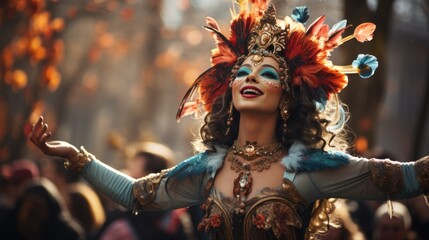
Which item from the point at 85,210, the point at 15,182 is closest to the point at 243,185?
the point at 85,210

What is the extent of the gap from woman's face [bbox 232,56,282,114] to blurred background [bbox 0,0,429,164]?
2.54 feet

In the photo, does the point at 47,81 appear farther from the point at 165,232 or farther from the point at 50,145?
the point at 50,145

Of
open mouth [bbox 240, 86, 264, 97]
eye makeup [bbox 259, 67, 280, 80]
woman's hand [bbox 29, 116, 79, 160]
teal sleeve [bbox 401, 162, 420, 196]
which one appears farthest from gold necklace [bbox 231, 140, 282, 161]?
woman's hand [bbox 29, 116, 79, 160]

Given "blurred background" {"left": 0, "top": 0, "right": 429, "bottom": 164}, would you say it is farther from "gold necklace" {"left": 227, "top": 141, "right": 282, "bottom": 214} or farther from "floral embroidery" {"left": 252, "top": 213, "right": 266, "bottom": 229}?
"floral embroidery" {"left": 252, "top": 213, "right": 266, "bottom": 229}

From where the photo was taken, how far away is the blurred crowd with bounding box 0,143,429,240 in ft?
37.0

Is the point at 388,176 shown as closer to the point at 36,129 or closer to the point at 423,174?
the point at 423,174

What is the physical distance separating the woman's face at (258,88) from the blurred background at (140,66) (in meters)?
0.77

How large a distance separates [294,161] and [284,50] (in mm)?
785

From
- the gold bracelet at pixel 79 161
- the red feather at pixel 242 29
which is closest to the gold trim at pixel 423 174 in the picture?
the red feather at pixel 242 29

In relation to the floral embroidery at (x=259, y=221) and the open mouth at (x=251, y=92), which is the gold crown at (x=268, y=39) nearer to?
the open mouth at (x=251, y=92)

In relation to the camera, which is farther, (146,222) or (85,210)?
(85,210)

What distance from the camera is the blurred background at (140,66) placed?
15.4 meters

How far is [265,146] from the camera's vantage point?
27.5 feet

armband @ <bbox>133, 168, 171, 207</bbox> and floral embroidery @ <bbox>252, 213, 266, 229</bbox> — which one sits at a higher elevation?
armband @ <bbox>133, 168, 171, 207</bbox>
